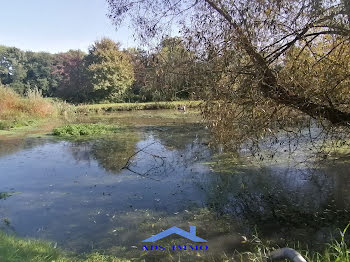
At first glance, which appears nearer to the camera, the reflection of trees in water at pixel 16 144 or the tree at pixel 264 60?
the tree at pixel 264 60

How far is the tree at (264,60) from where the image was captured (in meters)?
4.43

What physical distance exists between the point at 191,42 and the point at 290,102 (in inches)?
73.3

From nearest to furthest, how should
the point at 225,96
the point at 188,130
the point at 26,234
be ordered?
1. the point at 26,234
2. the point at 225,96
3. the point at 188,130

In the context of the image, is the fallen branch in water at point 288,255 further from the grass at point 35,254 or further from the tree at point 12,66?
the tree at point 12,66

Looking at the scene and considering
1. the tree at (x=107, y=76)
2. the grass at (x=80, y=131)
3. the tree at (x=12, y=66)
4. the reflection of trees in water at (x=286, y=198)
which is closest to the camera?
the reflection of trees in water at (x=286, y=198)

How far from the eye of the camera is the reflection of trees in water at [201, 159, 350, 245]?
14.7 feet

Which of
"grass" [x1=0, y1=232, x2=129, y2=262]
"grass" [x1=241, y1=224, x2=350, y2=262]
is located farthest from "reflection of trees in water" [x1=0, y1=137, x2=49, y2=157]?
"grass" [x1=241, y1=224, x2=350, y2=262]

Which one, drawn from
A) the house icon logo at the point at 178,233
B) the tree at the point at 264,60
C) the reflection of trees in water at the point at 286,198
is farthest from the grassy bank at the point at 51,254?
the tree at the point at 264,60

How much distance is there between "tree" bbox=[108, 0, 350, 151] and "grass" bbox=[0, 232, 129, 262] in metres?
2.84

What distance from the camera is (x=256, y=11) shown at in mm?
4492

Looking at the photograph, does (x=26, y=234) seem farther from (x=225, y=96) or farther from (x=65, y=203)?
(x=225, y=96)

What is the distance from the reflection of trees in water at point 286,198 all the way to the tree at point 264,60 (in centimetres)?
126

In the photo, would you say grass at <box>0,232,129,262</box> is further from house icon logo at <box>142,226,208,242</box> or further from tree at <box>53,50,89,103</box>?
tree at <box>53,50,89,103</box>

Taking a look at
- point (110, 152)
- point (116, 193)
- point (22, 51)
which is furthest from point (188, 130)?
point (22, 51)
